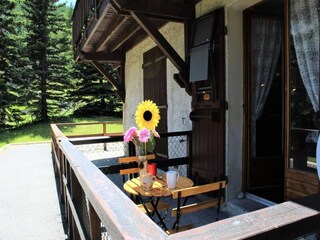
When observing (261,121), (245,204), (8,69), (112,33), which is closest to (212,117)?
(261,121)

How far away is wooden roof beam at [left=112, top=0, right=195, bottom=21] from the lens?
3636mm

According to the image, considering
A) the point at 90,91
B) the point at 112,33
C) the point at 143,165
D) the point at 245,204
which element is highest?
the point at 112,33

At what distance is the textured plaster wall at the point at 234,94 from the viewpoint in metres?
3.64

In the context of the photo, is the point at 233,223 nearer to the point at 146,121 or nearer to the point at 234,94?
the point at 146,121

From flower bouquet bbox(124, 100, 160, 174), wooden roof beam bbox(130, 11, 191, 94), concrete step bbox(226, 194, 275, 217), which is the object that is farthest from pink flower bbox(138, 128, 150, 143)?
wooden roof beam bbox(130, 11, 191, 94)

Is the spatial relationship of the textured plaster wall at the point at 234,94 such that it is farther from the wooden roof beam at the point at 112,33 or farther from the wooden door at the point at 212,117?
the wooden roof beam at the point at 112,33

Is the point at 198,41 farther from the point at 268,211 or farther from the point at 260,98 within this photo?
the point at 268,211

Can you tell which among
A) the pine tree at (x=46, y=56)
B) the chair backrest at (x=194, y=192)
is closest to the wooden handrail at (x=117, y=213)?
the chair backrest at (x=194, y=192)

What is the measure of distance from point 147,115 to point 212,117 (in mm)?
1379

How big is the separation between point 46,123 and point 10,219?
586 inches

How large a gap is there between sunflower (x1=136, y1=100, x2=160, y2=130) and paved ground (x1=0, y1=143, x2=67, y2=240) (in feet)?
5.07

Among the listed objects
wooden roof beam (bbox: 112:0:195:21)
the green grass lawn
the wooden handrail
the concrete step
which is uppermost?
wooden roof beam (bbox: 112:0:195:21)

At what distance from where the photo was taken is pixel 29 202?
4.40 meters

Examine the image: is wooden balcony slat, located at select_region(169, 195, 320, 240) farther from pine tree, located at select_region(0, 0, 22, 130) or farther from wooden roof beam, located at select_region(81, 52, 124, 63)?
pine tree, located at select_region(0, 0, 22, 130)
